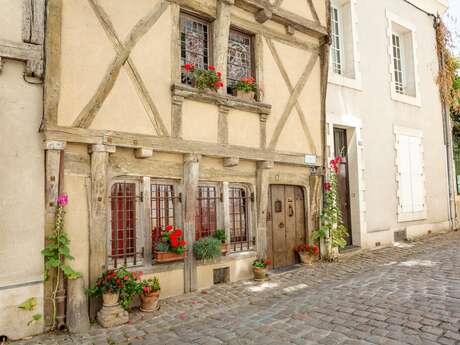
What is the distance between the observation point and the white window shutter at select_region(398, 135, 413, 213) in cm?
876

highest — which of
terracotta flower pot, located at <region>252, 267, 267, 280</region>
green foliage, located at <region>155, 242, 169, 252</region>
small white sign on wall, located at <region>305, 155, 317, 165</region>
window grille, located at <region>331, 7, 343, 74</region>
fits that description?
window grille, located at <region>331, 7, 343, 74</region>

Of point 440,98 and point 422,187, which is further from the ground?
point 440,98

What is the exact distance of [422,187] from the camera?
9422mm

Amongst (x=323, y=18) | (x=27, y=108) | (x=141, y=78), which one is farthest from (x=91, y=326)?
(x=323, y=18)

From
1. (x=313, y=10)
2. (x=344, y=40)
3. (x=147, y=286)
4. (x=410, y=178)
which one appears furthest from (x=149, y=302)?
(x=410, y=178)

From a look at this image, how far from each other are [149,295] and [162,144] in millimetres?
1912

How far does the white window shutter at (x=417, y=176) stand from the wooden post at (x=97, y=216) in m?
Answer: 7.84

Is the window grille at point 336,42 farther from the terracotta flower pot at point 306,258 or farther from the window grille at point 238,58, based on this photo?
the terracotta flower pot at point 306,258

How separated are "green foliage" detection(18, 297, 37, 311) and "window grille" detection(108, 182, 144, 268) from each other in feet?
3.15

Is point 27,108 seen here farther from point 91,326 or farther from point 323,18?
point 323,18

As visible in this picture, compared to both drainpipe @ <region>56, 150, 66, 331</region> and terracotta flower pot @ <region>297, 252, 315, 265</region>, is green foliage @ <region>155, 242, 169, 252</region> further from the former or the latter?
terracotta flower pot @ <region>297, 252, 315, 265</region>

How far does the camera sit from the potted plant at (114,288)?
153 inches

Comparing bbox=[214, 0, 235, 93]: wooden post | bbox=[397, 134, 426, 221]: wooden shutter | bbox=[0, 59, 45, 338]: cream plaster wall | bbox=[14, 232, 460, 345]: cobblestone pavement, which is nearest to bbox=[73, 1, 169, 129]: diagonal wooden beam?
bbox=[0, 59, 45, 338]: cream plaster wall

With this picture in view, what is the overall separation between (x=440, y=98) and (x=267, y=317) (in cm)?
946
